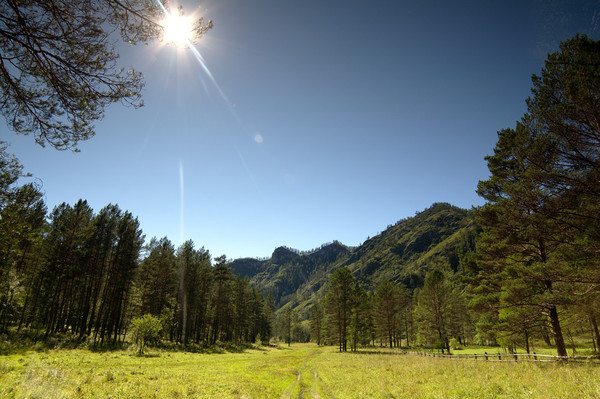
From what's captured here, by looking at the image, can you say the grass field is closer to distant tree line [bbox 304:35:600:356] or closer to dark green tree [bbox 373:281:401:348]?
distant tree line [bbox 304:35:600:356]

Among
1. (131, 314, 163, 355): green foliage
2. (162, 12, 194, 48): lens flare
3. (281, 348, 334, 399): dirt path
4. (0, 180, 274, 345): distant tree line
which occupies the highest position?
A: (162, 12, 194, 48): lens flare

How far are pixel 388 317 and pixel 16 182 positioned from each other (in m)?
60.9

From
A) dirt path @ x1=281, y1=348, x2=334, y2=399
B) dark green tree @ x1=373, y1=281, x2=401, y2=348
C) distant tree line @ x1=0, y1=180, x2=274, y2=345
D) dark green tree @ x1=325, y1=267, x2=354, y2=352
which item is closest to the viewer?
dirt path @ x1=281, y1=348, x2=334, y2=399

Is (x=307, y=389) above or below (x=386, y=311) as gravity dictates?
below

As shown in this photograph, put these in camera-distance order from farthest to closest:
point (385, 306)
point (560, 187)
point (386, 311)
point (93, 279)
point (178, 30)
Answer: point (386, 311)
point (385, 306)
point (93, 279)
point (560, 187)
point (178, 30)

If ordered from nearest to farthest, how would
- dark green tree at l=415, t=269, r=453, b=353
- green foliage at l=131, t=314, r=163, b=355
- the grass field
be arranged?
the grass field
green foliage at l=131, t=314, r=163, b=355
dark green tree at l=415, t=269, r=453, b=353

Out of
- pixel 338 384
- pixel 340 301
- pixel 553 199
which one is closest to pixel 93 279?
pixel 338 384

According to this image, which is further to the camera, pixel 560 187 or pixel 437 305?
pixel 437 305

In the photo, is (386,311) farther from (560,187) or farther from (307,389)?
(560,187)

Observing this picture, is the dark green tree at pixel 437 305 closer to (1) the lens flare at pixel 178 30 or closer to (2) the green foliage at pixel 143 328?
(2) the green foliage at pixel 143 328

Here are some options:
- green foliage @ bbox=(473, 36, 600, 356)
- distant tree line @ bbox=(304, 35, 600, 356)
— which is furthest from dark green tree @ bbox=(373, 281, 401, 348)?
green foliage @ bbox=(473, 36, 600, 356)

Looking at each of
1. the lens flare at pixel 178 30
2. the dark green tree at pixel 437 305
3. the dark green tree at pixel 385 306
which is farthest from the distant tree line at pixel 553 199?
the dark green tree at pixel 385 306

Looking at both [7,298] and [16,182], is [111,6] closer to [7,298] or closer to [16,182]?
[16,182]

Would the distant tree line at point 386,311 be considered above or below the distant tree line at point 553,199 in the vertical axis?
below
